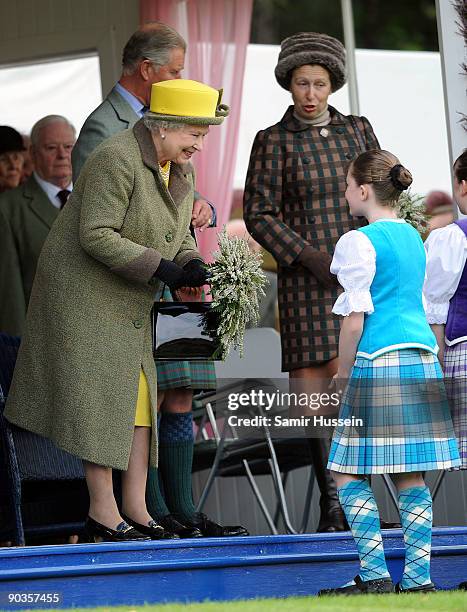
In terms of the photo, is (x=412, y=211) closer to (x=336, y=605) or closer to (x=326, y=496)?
(x=326, y=496)

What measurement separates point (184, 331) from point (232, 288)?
0.22 meters

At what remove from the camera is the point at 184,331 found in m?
4.88

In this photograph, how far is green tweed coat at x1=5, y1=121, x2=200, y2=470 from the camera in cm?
476

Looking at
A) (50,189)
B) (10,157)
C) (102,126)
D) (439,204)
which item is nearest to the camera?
(102,126)

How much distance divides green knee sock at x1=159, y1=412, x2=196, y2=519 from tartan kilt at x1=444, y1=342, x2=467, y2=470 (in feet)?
3.25

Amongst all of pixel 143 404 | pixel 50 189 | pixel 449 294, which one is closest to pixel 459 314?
pixel 449 294

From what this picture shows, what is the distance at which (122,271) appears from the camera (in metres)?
4.76

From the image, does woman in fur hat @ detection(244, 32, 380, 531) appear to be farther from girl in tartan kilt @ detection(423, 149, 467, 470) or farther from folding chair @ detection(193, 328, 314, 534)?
girl in tartan kilt @ detection(423, 149, 467, 470)

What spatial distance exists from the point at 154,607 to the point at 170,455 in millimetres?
1170

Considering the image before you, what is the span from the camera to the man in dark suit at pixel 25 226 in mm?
6938

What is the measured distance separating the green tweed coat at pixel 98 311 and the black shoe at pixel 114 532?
21 cm

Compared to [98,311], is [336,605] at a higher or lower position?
lower

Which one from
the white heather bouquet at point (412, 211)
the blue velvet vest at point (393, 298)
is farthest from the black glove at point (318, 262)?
the blue velvet vest at point (393, 298)

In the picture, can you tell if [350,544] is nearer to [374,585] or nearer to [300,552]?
[300,552]
